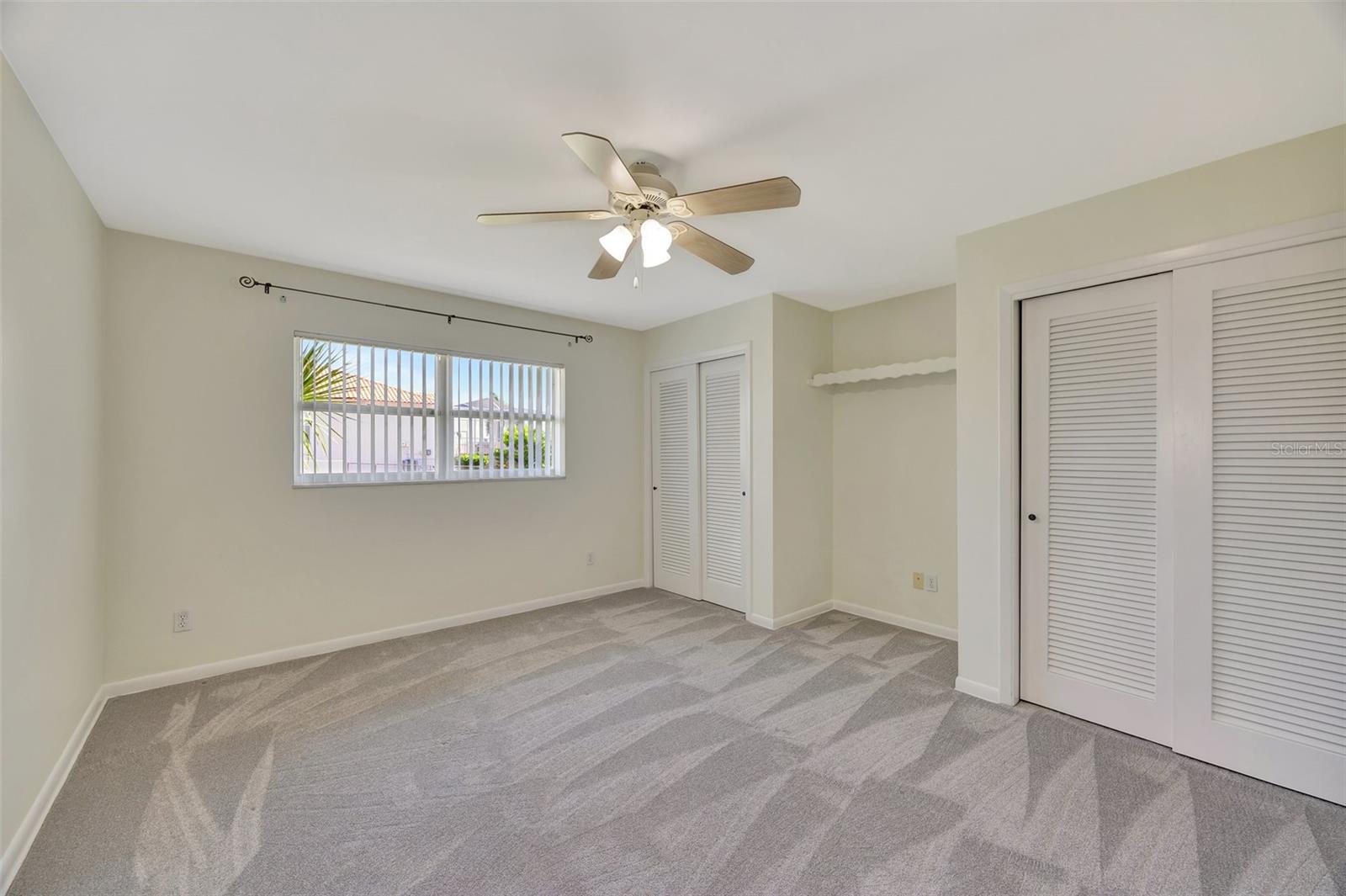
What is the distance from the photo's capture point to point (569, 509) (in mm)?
4535

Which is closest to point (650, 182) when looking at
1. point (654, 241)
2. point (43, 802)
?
point (654, 241)

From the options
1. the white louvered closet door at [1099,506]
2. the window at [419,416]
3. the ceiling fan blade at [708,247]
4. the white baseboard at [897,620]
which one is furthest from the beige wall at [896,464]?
the window at [419,416]

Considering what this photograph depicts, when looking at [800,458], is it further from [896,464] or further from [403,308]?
[403,308]

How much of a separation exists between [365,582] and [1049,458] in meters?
4.00

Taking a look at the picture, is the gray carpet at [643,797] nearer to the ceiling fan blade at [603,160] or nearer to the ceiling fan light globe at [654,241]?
the ceiling fan light globe at [654,241]

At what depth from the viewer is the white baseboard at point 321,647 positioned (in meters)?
2.83

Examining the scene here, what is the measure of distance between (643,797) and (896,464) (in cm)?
288

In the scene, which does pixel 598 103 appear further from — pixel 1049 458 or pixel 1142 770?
pixel 1142 770

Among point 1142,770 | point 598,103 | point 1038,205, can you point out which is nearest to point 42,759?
point 598,103

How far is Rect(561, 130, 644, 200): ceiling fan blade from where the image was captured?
1.55m

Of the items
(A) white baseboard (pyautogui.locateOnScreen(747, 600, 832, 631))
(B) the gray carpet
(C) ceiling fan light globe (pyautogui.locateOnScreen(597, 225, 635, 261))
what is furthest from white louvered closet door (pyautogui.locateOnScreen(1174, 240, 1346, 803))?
(C) ceiling fan light globe (pyautogui.locateOnScreen(597, 225, 635, 261))

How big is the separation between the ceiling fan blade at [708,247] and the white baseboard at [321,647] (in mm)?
3021

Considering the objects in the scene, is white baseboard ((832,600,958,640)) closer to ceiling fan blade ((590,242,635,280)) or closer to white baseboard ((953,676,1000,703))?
white baseboard ((953,676,1000,703))

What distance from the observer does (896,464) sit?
156 inches
